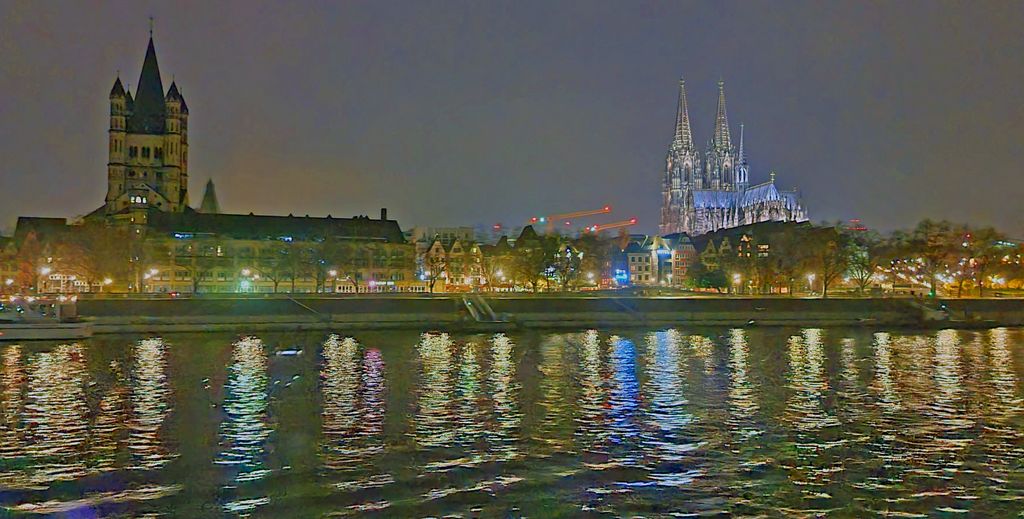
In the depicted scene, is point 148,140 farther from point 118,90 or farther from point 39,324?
point 39,324

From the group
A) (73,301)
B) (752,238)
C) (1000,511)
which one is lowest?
(1000,511)

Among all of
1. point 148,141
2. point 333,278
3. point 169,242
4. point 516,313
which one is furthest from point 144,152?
point 516,313

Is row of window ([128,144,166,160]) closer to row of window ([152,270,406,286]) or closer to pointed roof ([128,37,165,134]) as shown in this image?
pointed roof ([128,37,165,134])

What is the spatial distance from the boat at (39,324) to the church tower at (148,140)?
297 ft

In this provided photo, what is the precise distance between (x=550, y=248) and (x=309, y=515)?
102 m

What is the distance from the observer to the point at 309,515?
1658 cm

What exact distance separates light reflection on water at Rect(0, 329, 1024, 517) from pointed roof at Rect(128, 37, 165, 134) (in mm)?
119492

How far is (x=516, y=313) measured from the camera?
74.8 metres

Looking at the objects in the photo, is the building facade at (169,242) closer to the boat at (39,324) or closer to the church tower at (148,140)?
the church tower at (148,140)

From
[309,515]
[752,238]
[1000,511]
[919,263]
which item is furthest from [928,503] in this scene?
[752,238]

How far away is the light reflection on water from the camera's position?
17.9 m

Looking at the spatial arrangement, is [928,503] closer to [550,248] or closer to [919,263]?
[550,248]

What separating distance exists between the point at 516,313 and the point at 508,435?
1985 inches

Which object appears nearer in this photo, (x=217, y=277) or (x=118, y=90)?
(x=217, y=277)
